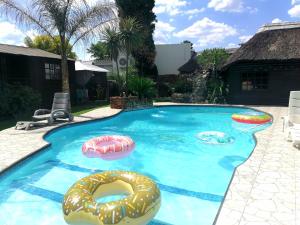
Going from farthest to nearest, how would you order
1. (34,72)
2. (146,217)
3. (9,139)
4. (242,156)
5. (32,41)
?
1. (32,41)
2. (34,72)
3. (9,139)
4. (242,156)
5. (146,217)

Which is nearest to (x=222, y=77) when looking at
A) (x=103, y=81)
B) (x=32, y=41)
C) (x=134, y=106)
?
(x=134, y=106)

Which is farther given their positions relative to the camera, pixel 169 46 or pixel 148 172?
pixel 169 46

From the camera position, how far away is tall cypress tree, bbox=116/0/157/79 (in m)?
23.6

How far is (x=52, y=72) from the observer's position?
18.4 meters

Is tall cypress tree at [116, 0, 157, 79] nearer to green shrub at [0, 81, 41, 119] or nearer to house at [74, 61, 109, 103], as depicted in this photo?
house at [74, 61, 109, 103]

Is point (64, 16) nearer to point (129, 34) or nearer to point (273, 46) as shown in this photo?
point (129, 34)

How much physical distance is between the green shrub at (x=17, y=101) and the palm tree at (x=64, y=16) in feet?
7.64

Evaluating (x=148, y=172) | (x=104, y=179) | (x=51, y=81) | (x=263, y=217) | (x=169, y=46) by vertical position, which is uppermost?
(x=169, y=46)

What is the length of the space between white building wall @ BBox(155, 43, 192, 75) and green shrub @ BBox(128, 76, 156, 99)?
12321 mm

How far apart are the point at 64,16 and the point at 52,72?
20.8 ft

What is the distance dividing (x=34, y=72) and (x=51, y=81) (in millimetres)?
1605

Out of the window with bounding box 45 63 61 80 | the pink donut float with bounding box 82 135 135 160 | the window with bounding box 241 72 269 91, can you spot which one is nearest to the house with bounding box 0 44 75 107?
the window with bounding box 45 63 61 80

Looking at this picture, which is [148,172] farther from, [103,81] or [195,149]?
A: [103,81]

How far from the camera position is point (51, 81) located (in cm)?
1800
